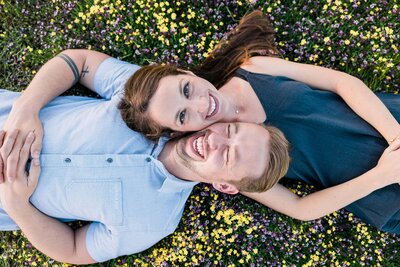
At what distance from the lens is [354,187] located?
2.80m

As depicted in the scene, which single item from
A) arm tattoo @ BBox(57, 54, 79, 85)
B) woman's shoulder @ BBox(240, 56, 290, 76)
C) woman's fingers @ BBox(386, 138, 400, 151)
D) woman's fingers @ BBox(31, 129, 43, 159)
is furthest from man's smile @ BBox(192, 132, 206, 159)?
woman's fingers @ BBox(386, 138, 400, 151)

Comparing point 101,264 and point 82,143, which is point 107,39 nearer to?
point 82,143

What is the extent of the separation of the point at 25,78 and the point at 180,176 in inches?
70.7

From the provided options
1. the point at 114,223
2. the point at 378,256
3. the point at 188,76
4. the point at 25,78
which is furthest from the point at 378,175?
the point at 25,78

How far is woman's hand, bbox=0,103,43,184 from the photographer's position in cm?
268

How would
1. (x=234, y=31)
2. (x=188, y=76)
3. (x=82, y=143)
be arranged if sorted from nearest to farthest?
(x=188, y=76)
(x=82, y=143)
(x=234, y=31)

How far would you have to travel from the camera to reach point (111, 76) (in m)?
3.05

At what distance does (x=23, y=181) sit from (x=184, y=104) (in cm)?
120

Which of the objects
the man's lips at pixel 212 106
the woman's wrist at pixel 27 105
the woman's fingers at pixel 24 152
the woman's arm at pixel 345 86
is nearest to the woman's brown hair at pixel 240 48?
the woman's arm at pixel 345 86

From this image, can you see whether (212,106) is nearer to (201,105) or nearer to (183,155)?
(201,105)

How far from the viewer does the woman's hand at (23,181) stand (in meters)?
2.69

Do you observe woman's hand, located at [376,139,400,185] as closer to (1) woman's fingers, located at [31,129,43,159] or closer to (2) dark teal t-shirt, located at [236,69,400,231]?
(2) dark teal t-shirt, located at [236,69,400,231]

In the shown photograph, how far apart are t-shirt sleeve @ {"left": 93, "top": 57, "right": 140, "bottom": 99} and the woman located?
26cm

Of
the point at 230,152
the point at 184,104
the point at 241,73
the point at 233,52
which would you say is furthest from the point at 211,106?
the point at 233,52
